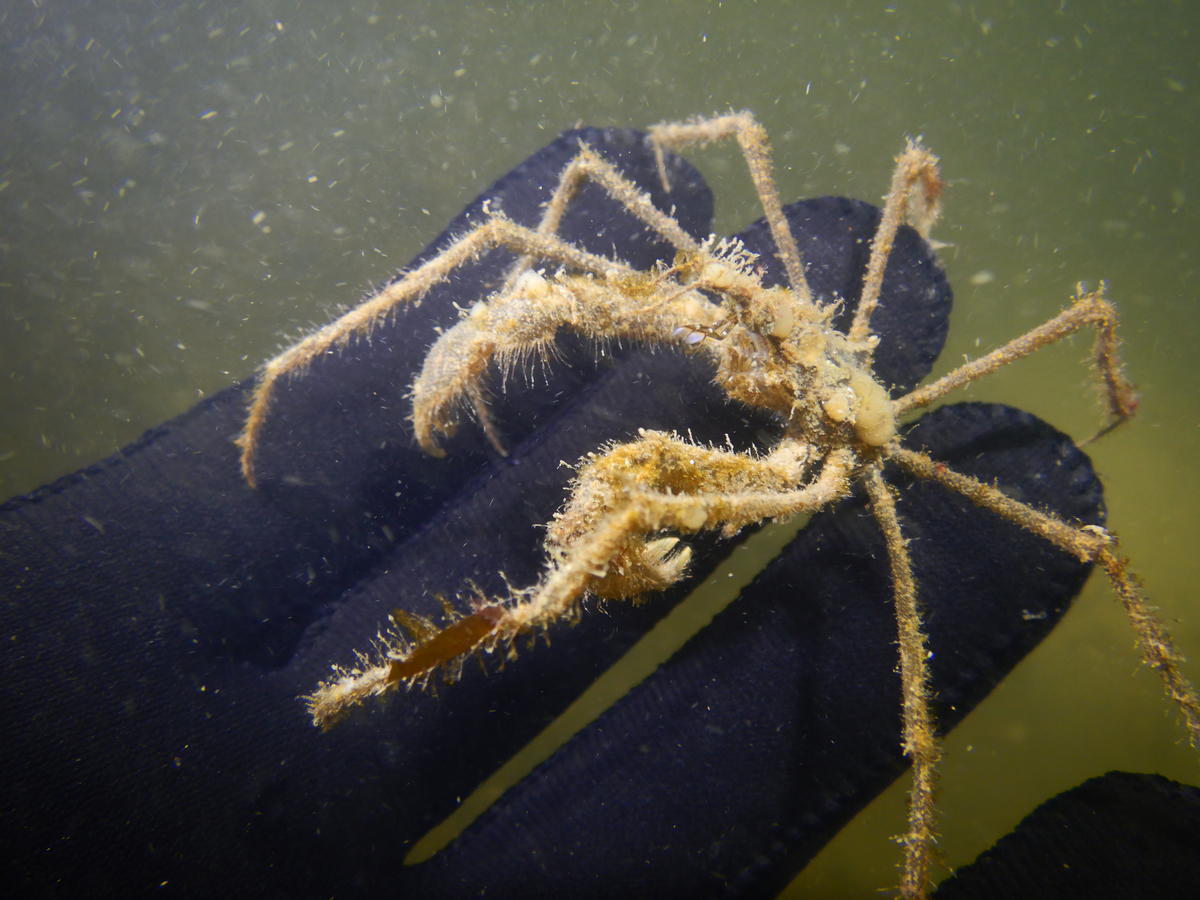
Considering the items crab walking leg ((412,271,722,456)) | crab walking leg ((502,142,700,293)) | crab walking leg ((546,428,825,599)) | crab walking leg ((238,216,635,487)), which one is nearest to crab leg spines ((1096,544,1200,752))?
crab walking leg ((546,428,825,599))

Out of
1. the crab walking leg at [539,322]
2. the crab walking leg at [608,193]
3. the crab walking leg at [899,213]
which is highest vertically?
the crab walking leg at [608,193]

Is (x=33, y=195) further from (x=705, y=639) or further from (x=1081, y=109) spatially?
(x=1081, y=109)

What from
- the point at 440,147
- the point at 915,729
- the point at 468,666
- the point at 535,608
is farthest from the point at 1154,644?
the point at 440,147

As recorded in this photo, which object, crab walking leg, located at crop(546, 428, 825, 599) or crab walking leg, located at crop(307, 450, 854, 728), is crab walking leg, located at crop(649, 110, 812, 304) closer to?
crab walking leg, located at crop(546, 428, 825, 599)

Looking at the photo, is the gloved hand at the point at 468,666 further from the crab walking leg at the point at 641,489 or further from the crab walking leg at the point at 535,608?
the crab walking leg at the point at 535,608

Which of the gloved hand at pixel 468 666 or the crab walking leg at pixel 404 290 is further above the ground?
the crab walking leg at pixel 404 290

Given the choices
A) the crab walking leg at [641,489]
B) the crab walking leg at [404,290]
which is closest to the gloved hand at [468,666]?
the crab walking leg at [404,290]
